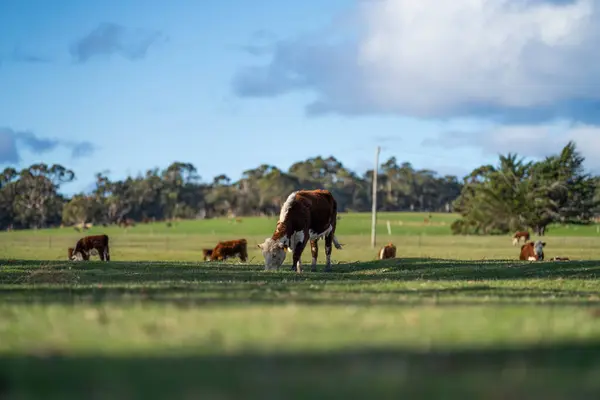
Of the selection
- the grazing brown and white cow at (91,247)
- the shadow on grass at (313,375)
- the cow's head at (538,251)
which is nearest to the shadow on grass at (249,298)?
the shadow on grass at (313,375)

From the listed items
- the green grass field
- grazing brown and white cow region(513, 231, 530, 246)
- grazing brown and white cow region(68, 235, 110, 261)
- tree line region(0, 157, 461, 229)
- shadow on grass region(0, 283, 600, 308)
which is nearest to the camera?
the green grass field

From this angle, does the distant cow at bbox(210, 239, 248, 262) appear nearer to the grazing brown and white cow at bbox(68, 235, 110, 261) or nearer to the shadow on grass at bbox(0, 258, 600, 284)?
the grazing brown and white cow at bbox(68, 235, 110, 261)

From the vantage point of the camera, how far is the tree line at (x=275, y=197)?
330 feet

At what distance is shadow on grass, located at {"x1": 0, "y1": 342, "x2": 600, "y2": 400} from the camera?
19.0 ft

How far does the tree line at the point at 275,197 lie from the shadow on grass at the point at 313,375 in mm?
95080

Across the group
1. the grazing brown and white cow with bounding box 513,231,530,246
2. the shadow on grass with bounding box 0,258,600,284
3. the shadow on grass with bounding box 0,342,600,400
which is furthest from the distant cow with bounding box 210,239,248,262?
the shadow on grass with bounding box 0,342,600,400

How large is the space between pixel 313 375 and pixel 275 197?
170051mm

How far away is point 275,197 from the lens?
578 feet

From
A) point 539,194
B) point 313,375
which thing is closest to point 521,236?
point 539,194

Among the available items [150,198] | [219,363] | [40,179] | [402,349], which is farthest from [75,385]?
[150,198]

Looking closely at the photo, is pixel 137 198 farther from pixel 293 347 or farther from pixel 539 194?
pixel 293 347

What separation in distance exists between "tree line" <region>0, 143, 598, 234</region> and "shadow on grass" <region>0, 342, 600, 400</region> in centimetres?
9508

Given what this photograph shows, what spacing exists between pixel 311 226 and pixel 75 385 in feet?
75.3

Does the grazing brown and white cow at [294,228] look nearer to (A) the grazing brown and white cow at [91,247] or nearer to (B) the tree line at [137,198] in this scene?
(A) the grazing brown and white cow at [91,247]
